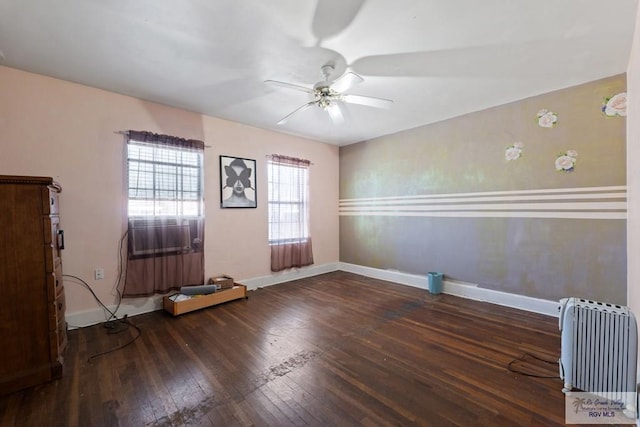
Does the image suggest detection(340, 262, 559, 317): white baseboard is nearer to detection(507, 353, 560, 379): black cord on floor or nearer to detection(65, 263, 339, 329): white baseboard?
detection(507, 353, 560, 379): black cord on floor

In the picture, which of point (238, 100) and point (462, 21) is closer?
point (462, 21)

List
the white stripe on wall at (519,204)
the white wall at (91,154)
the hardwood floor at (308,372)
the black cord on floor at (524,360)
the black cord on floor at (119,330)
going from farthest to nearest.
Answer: the white stripe on wall at (519,204), the white wall at (91,154), the black cord on floor at (119,330), the black cord on floor at (524,360), the hardwood floor at (308,372)

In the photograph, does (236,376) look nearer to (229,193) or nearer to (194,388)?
(194,388)

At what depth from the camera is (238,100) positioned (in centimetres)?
329

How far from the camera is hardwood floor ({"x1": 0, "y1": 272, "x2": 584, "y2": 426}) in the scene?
5.43ft

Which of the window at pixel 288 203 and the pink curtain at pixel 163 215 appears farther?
the window at pixel 288 203

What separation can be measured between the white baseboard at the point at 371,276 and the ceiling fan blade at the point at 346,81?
3180mm

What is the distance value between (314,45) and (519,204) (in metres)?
3.14

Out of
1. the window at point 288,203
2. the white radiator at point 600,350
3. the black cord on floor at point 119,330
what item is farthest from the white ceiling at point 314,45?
the black cord on floor at point 119,330

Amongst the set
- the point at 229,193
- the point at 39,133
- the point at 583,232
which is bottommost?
the point at 583,232

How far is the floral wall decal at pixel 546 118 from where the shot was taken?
3.10 metres

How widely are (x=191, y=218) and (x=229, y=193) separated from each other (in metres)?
0.68

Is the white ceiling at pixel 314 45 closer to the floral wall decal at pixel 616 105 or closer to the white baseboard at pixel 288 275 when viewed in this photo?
the floral wall decal at pixel 616 105

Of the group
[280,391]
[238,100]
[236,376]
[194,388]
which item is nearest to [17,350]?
[194,388]
